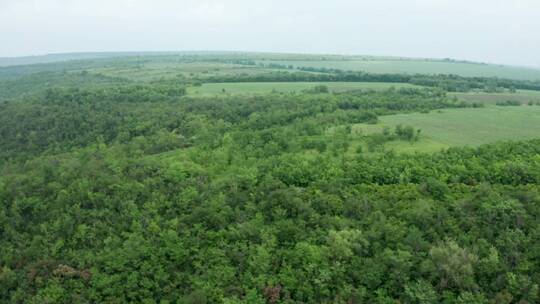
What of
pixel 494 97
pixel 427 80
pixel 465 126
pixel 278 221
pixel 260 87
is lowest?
pixel 278 221

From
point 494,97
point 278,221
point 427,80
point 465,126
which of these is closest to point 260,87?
point 427,80

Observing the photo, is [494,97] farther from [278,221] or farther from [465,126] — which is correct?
[278,221]

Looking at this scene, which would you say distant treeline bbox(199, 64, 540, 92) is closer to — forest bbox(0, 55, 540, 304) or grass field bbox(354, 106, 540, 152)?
grass field bbox(354, 106, 540, 152)

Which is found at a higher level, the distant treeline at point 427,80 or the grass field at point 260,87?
the distant treeline at point 427,80

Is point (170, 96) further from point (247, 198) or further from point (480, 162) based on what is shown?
point (480, 162)

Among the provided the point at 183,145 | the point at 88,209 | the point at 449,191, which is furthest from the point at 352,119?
the point at 88,209

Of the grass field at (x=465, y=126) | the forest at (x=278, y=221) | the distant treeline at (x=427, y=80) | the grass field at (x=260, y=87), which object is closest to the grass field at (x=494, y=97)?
the distant treeline at (x=427, y=80)

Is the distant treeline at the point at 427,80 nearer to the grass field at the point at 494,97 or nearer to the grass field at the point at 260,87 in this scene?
the grass field at the point at 260,87
